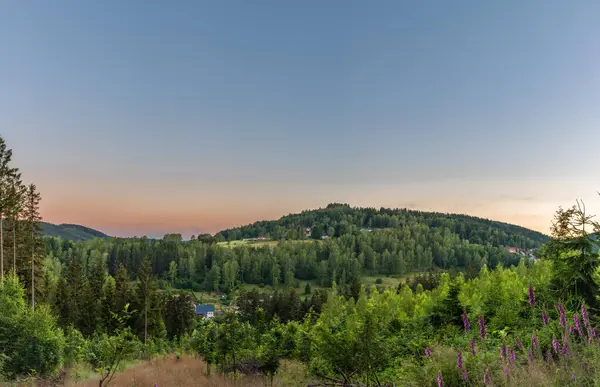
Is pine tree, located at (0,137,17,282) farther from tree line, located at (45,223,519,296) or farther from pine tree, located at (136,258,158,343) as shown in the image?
tree line, located at (45,223,519,296)

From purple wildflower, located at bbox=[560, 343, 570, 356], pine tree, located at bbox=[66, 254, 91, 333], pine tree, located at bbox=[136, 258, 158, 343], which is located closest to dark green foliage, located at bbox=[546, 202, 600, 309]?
purple wildflower, located at bbox=[560, 343, 570, 356]

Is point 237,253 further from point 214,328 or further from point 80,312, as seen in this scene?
point 214,328

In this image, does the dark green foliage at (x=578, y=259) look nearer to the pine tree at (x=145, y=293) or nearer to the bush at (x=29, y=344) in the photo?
the bush at (x=29, y=344)

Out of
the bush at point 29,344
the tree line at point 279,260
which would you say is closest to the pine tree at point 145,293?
the bush at point 29,344

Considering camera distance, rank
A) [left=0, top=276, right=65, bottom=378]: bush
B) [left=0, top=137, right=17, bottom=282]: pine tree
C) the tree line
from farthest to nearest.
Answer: the tree line → [left=0, top=137, right=17, bottom=282]: pine tree → [left=0, top=276, right=65, bottom=378]: bush

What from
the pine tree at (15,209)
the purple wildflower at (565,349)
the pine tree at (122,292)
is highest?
the pine tree at (15,209)

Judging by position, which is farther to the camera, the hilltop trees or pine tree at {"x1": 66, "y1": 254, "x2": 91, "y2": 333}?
pine tree at {"x1": 66, "y1": 254, "x2": 91, "y2": 333}

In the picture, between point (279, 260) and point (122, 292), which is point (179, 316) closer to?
point (122, 292)

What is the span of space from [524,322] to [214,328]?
35.5 feet

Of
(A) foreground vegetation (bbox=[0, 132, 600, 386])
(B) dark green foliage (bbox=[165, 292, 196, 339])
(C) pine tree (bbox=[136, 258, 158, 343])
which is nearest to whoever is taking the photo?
(A) foreground vegetation (bbox=[0, 132, 600, 386])

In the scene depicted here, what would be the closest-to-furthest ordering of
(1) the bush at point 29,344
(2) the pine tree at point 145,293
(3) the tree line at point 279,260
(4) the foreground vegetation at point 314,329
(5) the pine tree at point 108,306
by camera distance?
(4) the foreground vegetation at point 314,329, (1) the bush at point 29,344, (2) the pine tree at point 145,293, (5) the pine tree at point 108,306, (3) the tree line at point 279,260

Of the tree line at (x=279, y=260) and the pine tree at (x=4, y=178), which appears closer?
the pine tree at (x=4, y=178)

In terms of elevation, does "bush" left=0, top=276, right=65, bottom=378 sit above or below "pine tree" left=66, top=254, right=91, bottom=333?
above

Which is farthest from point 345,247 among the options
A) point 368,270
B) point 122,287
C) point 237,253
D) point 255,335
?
point 255,335
